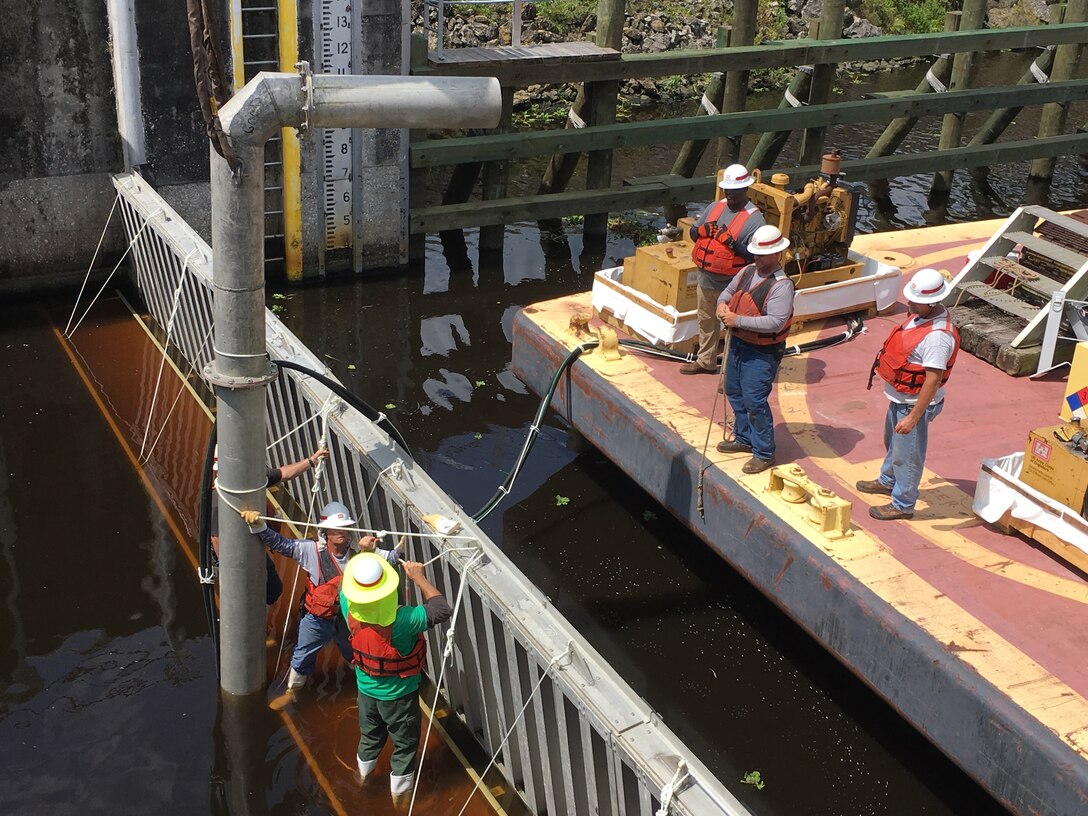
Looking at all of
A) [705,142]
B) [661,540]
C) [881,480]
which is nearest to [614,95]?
[705,142]

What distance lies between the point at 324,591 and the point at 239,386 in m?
1.33

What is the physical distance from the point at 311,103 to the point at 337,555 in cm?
244

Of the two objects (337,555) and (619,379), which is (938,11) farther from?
(337,555)

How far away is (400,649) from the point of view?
232 inches

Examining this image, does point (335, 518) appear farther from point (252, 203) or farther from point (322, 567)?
point (252, 203)

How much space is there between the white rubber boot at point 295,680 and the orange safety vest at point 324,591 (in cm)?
50

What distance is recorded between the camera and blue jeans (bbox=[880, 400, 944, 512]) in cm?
717

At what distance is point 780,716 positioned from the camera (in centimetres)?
738

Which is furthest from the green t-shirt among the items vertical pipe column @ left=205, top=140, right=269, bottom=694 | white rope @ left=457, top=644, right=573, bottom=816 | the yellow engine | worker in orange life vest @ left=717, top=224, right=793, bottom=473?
the yellow engine

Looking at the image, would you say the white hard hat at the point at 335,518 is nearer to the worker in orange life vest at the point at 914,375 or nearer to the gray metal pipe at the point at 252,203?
the gray metal pipe at the point at 252,203

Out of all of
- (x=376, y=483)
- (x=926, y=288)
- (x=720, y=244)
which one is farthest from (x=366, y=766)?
(x=720, y=244)

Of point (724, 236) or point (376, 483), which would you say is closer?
point (376, 483)

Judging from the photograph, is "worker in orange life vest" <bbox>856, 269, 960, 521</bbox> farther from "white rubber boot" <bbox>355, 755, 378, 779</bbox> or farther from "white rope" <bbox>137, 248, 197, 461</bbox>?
"white rope" <bbox>137, 248, 197, 461</bbox>

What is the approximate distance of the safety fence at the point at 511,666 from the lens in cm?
504
